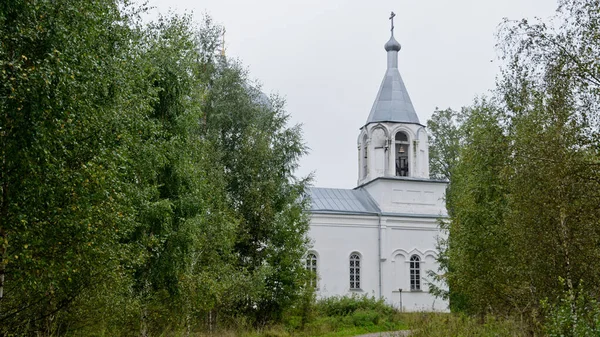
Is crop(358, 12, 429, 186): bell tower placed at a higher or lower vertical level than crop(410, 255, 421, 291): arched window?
higher

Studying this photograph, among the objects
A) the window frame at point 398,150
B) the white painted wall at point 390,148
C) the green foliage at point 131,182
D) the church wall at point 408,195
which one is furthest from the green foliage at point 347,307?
the window frame at point 398,150

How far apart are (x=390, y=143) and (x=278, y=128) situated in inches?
459

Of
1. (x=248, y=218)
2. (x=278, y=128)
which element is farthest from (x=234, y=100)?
(x=248, y=218)

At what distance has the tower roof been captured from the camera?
34.8 metres

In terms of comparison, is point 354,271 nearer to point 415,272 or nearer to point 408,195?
point 415,272

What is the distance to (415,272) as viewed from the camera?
111 ft

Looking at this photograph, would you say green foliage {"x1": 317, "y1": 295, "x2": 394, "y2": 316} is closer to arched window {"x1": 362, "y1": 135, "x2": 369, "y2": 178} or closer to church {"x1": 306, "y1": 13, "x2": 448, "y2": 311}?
church {"x1": 306, "y1": 13, "x2": 448, "y2": 311}

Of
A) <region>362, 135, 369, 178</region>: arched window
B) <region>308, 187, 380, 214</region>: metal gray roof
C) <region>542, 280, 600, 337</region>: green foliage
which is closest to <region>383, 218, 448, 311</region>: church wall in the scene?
<region>308, 187, 380, 214</region>: metal gray roof

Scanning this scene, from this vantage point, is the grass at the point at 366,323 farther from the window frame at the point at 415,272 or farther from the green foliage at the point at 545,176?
the window frame at the point at 415,272

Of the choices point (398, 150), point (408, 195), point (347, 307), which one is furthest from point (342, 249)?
point (347, 307)

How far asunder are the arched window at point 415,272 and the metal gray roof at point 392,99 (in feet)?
23.0

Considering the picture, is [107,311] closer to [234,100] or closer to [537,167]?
[537,167]

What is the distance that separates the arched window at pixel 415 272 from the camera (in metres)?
33.6

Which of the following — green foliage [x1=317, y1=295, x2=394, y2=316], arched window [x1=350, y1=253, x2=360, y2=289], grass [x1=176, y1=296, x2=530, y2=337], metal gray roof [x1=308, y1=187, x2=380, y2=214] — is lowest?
grass [x1=176, y1=296, x2=530, y2=337]
